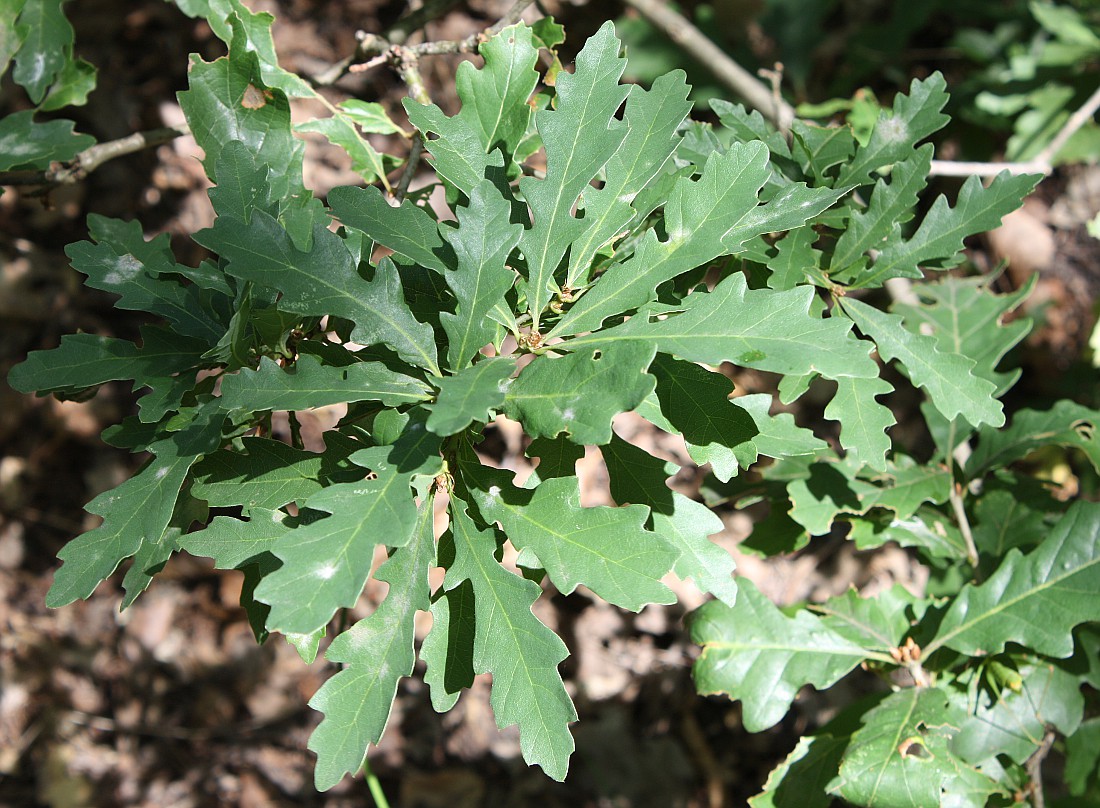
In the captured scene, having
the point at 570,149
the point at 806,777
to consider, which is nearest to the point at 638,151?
the point at 570,149

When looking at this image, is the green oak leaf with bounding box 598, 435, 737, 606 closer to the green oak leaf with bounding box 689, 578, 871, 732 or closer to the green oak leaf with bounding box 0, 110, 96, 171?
the green oak leaf with bounding box 689, 578, 871, 732

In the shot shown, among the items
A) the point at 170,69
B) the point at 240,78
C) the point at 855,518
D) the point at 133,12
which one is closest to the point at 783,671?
the point at 855,518

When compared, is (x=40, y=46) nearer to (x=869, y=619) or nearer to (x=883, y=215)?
(x=883, y=215)

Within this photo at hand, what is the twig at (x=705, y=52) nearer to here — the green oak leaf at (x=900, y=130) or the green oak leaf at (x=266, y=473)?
the green oak leaf at (x=900, y=130)

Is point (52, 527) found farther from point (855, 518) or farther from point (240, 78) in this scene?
point (855, 518)

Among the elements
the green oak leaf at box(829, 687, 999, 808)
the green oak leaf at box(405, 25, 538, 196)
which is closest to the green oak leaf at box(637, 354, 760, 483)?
the green oak leaf at box(405, 25, 538, 196)

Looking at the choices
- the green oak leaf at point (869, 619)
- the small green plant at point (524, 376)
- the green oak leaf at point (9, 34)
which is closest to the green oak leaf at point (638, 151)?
the small green plant at point (524, 376)

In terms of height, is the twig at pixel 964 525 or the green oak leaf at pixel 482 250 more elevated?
the green oak leaf at pixel 482 250
